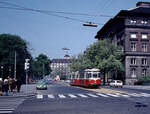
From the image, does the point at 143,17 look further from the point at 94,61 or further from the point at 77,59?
the point at 77,59

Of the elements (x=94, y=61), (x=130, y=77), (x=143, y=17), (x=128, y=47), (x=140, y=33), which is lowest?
(x=130, y=77)

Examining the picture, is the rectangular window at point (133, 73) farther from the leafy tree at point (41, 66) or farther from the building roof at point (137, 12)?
the leafy tree at point (41, 66)

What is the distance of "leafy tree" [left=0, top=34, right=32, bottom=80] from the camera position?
62059 mm

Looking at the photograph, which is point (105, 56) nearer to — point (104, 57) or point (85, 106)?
point (104, 57)

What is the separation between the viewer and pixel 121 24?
205ft

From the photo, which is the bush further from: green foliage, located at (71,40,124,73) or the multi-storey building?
green foliage, located at (71,40,124,73)

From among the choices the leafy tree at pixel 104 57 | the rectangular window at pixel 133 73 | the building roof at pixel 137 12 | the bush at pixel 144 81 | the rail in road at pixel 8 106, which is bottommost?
the bush at pixel 144 81

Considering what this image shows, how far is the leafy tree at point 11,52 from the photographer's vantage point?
204 feet

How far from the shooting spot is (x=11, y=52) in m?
63.5

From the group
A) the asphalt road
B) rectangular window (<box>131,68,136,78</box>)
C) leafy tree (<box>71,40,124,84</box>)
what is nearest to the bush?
rectangular window (<box>131,68,136,78</box>)

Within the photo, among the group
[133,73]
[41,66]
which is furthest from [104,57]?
[41,66]

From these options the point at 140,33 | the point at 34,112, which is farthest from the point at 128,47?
the point at 34,112

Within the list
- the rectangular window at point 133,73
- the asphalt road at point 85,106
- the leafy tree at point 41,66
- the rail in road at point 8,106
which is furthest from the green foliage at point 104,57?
the leafy tree at point 41,66

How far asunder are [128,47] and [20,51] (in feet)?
97.0
